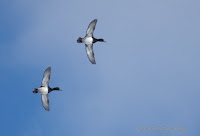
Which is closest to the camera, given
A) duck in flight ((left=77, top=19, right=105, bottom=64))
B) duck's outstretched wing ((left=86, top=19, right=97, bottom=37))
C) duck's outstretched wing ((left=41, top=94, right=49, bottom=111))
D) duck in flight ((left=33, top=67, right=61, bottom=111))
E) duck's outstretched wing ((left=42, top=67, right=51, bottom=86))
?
duck's outstretched wing ((left=42, top=67, right=51, bottom=86))

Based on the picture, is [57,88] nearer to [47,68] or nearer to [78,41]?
[47,68]

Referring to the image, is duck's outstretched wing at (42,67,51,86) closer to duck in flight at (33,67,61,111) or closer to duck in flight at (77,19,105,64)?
duck in flight at (33,67,61,111)

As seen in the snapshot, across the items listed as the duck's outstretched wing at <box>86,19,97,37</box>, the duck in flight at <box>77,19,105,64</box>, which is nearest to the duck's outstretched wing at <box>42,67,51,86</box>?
the duck in flight at <box>77,19,105,64</box>

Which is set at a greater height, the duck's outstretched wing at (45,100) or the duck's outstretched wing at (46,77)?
the duck's outstretched wing at (46,77)

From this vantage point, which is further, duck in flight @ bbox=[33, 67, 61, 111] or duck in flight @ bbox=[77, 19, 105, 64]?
duck in flight @ bbox=[77, 19, 105, 64]

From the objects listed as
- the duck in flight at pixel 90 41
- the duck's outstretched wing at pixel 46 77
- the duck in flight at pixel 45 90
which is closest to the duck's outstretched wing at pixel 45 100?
the duck in flight at pixel 45 90

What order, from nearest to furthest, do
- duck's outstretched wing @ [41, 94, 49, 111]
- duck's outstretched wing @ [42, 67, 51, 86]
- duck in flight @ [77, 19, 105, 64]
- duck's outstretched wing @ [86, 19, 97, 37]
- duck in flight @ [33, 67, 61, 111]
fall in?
duck's outstretched wing @ [42, 67, 51, 86]
duck in flight @ [33, 67, 61, 111]
duck's outstretched wing @ [41, 94, 49, 111]
duck's outstretched wing @ [86, 19, 97, 37]
duck in flight @ [77, 19, 105, 64]

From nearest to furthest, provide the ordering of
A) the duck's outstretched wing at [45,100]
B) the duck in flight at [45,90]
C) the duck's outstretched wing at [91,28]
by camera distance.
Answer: the duck in flight at [45,90] → the duck's outstretched wing at [45,100] → the duck's outstretched wing at [91,28]

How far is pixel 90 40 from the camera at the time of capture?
71.6m

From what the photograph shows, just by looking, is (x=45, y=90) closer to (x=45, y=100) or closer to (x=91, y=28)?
(x=45, y=100)

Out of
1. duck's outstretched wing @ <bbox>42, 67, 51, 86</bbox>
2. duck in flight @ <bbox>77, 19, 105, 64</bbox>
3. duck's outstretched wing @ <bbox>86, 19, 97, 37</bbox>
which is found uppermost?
duck's outstretched wing @ <bbox>86, 19, 97, 37</bbox>

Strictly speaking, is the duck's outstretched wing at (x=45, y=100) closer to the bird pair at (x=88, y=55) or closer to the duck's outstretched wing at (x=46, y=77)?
the bird pair at (x=88, y=55)

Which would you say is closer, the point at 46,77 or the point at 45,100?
the point at 46,77

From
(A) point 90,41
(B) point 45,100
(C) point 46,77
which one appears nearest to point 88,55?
(A) point 90,41
